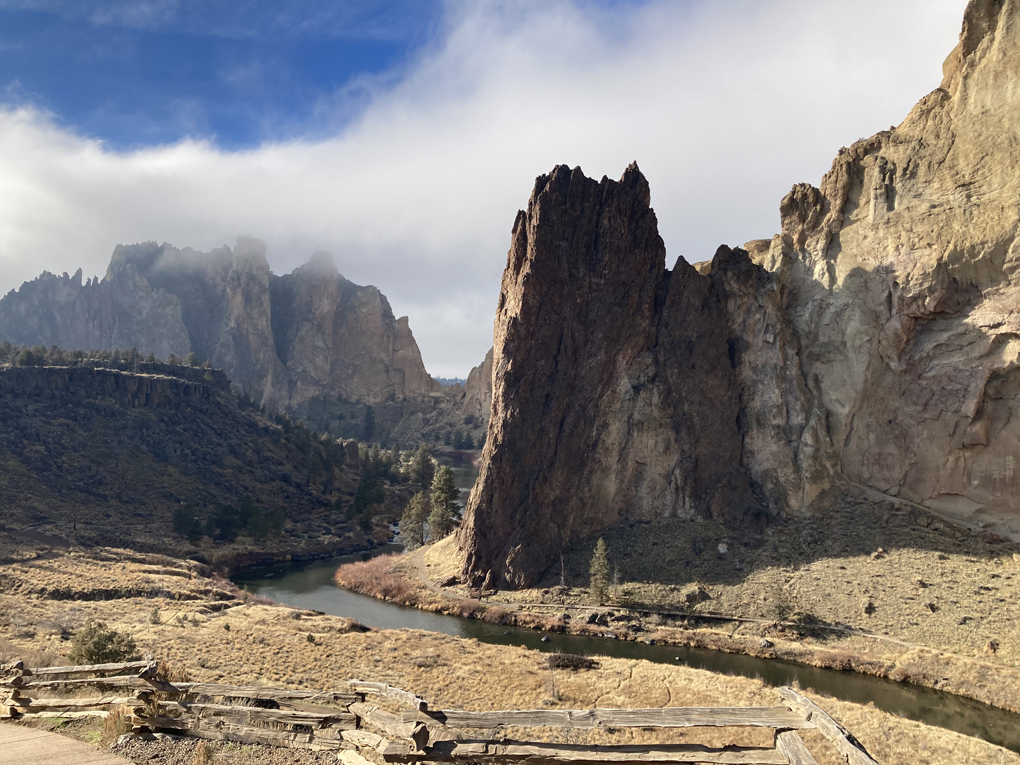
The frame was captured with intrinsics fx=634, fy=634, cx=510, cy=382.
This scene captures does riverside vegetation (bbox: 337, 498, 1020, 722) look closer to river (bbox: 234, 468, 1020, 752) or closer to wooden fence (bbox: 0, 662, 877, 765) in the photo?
river (bbox: 234, 468, 1020, 752)

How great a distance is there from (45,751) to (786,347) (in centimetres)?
5883

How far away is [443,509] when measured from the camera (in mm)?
71812

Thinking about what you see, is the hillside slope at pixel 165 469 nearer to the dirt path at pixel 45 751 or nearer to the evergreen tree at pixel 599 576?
the evergreen tree at pixel 599 576

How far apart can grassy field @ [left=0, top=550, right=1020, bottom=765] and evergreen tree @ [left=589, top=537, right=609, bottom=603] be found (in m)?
13.1

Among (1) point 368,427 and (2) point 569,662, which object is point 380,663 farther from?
(1) point 368,427

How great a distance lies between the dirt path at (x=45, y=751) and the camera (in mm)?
11484

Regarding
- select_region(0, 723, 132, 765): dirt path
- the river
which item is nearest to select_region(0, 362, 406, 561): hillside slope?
the river

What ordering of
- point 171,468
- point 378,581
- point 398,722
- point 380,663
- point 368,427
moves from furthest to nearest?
point 368,427 < point 171,468 < point 378,581 < point 380,663 < point 398,722

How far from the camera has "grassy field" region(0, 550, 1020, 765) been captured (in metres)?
23.6

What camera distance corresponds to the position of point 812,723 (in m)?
13.0

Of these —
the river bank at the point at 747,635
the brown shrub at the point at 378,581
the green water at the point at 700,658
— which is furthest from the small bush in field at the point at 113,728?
the brown shrub at the point at 378,581

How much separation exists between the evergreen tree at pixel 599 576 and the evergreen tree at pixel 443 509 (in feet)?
80.1

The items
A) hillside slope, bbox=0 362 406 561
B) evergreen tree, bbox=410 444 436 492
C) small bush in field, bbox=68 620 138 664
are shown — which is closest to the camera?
small bush in field, bbox=68 620 138 664

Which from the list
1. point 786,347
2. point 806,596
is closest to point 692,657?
point 806,596
